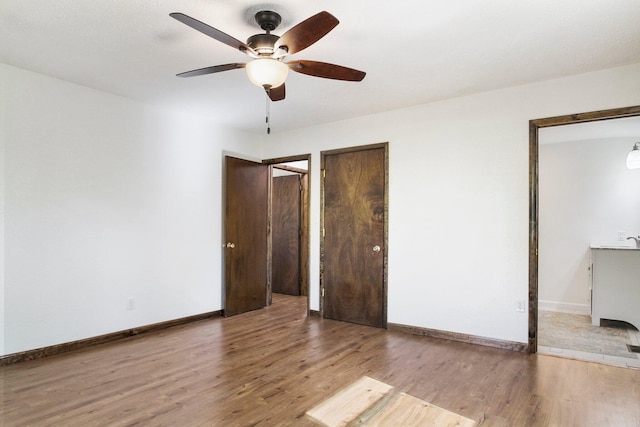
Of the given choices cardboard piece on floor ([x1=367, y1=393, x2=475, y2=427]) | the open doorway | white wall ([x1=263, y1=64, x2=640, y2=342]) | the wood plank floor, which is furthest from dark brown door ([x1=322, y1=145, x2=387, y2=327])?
cardboard piece on floor ([x1=367, y1=393, x2=475, y2=427])

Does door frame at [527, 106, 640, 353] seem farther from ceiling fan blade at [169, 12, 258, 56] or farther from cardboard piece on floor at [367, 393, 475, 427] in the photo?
ceiling fan blade at [169, 12, 258, 56]

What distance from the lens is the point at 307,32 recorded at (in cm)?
188

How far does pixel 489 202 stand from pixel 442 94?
121cm

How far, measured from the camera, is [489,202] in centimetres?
358

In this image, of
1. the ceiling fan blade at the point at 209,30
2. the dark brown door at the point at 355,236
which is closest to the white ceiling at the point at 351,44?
the ceiling fan blade at the point at 209,30

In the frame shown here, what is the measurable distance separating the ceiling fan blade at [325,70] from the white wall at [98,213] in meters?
2.48

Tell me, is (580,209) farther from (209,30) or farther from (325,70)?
(209,30)

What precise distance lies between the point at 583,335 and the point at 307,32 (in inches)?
172

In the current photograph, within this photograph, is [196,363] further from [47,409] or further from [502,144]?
[502,144]

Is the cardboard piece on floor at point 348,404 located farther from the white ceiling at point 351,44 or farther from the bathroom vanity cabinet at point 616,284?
the bathroom vanity cabinet at point 616,284

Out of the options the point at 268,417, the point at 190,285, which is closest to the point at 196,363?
the point at 268,417

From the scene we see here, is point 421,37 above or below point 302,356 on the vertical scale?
above

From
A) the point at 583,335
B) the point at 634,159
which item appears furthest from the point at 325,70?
the point at 634,159

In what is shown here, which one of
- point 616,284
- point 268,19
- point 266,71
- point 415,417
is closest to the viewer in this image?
point 415,417
